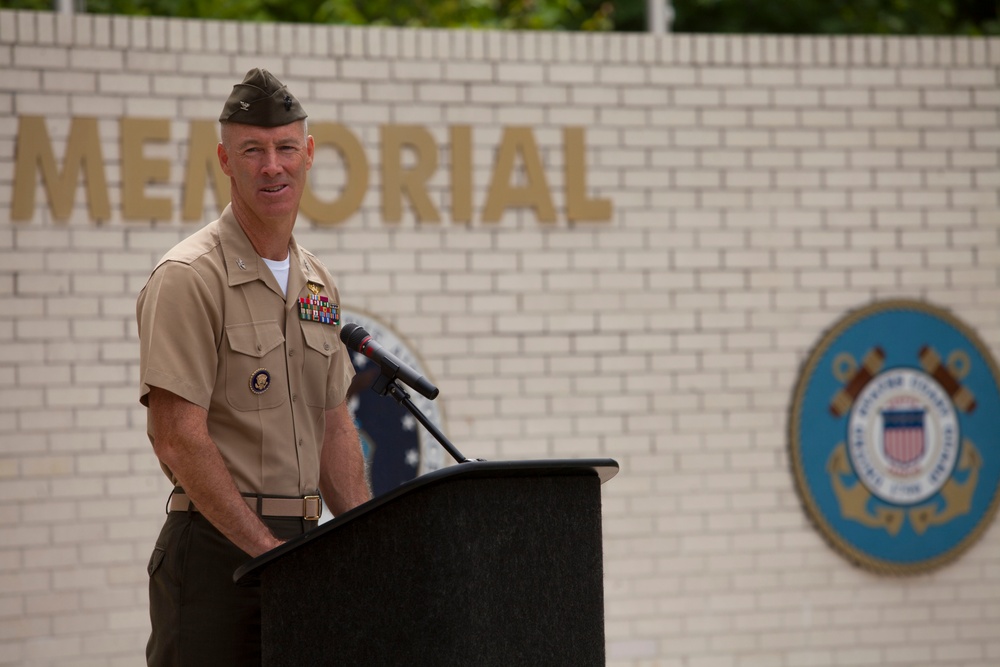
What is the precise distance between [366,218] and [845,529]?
266cm

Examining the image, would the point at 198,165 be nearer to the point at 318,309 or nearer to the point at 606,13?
the point at 318,309

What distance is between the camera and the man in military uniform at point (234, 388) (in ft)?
7.61

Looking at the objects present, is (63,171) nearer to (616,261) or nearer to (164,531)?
(616,261)

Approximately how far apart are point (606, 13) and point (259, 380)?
32.6 ft

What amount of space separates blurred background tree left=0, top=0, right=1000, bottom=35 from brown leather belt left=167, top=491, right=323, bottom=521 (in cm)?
909

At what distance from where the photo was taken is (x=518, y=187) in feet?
18.4

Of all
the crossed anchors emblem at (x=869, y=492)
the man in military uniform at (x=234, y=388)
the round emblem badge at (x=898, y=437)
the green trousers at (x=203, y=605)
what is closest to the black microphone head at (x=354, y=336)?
the man in military uniform at (x=234, y=388)

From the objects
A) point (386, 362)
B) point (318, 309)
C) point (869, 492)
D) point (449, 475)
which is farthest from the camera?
point (869, 492)

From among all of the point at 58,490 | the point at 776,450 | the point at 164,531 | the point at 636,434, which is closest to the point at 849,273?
the point at 776,450

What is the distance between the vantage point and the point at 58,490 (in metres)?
5.13

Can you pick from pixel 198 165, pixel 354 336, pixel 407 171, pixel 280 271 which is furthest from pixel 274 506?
pixel 407 171

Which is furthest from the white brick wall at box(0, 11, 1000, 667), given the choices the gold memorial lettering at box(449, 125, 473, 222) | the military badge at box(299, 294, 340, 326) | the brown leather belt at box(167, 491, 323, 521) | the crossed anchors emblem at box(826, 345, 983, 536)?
the brown leather belt at box(167, 491, 323, 521)

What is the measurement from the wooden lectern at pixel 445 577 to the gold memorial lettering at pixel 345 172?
133 inches

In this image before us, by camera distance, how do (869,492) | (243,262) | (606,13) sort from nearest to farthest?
(243,262), (869,492), (606,13)
